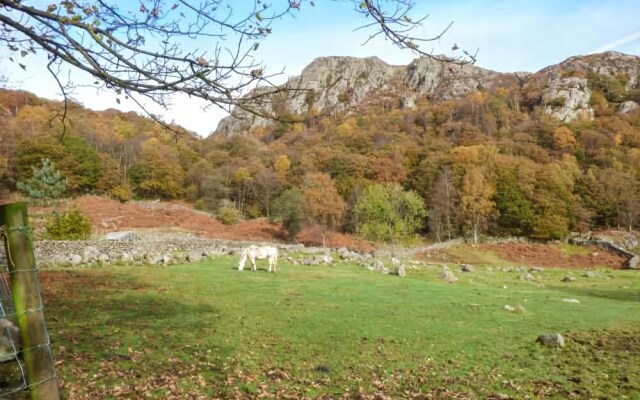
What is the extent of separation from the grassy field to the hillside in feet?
66.2

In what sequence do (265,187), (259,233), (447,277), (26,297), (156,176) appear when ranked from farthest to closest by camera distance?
(156,176) → (265,187) → (259,233) → (447,277) → (26,297)

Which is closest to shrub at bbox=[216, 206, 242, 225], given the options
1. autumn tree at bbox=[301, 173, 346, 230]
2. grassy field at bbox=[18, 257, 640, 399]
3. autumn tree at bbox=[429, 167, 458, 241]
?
autumn tree at bbox=[301, 173, 346, 230]

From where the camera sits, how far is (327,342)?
841 centimetres

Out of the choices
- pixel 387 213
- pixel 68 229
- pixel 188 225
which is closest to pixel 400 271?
pixel 387 213

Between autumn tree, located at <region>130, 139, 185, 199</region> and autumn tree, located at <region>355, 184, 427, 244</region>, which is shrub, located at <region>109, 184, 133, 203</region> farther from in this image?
autumn tree, located at <region>355, 184, 427, 244</region>

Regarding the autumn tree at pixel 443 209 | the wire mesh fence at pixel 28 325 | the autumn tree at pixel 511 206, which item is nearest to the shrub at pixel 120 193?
the autumn tree at pixel 443 209

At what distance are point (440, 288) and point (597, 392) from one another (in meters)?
9.81

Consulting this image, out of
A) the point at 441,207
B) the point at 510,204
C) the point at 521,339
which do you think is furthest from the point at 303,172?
the point at 521,339

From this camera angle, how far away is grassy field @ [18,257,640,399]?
20.1 feet

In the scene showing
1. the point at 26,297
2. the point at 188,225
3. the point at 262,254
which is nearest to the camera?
the point at 26,297

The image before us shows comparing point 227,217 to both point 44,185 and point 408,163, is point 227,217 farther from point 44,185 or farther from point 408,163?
point 408,163

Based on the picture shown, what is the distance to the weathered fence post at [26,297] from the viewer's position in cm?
319

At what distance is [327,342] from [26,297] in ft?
19.6

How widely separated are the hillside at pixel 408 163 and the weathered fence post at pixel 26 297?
27.1 m
